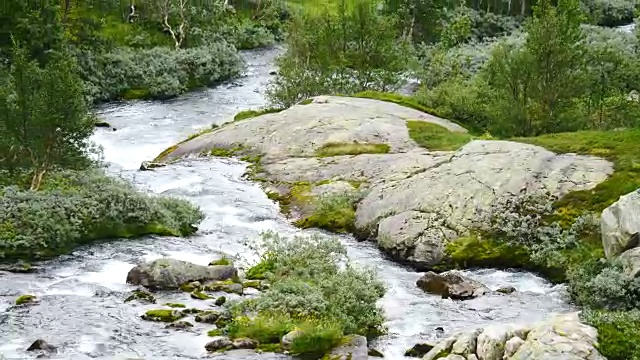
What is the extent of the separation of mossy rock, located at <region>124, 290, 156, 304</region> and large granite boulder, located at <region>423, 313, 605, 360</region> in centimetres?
822

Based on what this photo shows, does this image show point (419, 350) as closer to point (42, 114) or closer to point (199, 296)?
point (199, 296)

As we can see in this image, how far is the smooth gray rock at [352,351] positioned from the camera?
1559 cm

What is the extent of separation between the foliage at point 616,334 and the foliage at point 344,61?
35327mm

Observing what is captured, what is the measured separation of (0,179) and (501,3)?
81.5 m

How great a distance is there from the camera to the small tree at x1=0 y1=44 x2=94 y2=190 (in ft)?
81.5

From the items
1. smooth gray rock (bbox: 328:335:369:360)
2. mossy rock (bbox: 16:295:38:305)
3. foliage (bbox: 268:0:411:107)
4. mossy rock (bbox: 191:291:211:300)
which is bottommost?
mossy rock (bbox: 191:291:211:300)

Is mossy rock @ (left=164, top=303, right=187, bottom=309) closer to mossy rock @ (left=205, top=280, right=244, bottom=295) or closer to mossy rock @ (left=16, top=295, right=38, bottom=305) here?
mossy rock @ (left=205, top=280, right=244, bottom=295)

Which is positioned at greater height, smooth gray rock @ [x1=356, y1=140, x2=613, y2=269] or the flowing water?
smooth gray rock @ [x1=356, y1=140, x2=613, y2=269]

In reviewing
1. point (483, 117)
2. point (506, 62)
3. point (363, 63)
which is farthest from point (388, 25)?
point (506, 62)

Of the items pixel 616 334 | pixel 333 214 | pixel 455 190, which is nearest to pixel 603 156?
pixel 455 190

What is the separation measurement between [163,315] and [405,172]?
13.6m

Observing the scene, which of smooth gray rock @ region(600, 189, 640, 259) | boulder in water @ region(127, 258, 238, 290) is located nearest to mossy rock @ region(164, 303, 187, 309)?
boulder in water @ region(127, 258, 238, 290)

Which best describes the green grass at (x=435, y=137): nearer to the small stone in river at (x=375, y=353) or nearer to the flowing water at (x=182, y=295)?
the flowing water at (x=182, y=295)

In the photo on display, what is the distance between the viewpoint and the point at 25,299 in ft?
61.8
